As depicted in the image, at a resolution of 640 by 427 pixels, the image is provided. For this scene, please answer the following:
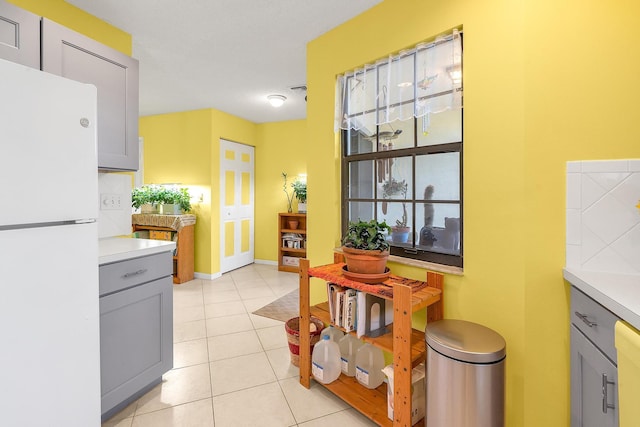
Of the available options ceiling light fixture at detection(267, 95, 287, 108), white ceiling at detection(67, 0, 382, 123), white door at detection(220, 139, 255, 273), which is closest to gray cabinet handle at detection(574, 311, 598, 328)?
white ceiling at detection(67, 0, 382, 123)

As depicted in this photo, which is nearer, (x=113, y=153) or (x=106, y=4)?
(x=113, y=153)

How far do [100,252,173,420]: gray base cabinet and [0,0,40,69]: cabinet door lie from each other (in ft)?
3.63

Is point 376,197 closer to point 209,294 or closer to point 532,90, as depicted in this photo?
point 532,90

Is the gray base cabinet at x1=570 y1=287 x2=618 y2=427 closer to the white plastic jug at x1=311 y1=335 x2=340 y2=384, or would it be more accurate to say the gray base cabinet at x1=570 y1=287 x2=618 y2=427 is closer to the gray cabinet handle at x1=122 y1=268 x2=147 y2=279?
the white plastic jug at x1=311 y1=335 x2=340 y2=384

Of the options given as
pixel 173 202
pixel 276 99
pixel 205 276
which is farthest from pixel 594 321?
pixel 173 202

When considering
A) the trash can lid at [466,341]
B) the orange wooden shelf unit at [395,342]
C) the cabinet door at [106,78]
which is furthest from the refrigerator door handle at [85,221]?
the trash can lid at [466,341]

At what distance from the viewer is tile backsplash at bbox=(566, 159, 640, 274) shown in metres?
1.36

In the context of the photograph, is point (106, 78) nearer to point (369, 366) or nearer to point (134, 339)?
point (134, 339)

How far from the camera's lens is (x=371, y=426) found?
1681 mm

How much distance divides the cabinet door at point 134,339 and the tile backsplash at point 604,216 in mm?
2267

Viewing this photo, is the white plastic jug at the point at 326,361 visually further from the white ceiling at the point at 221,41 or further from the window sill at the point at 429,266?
the white ceiling at the point at 221,41

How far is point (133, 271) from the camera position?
1757 millimetres

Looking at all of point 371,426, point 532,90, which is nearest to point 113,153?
point 371,426

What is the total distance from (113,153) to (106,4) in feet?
3.61
